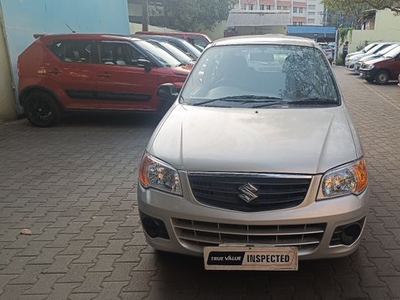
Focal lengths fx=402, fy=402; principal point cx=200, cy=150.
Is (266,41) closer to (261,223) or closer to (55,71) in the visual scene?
(261,223)

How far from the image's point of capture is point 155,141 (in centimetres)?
314

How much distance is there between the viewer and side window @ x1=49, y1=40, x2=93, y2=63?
7.87m

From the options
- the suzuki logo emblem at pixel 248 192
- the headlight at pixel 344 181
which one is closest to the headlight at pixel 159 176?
the suzuki logo emblem at pixel 248 192

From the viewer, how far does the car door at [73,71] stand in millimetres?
7809

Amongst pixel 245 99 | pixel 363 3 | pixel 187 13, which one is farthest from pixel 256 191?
pixel 187 13

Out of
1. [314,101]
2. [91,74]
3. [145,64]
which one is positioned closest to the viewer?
[314,101]

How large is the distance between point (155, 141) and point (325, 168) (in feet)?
4.23

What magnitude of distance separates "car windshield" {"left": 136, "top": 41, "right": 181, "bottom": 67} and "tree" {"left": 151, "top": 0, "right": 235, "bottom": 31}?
24892 millimetres

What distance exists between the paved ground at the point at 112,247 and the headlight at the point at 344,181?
73 centimetres

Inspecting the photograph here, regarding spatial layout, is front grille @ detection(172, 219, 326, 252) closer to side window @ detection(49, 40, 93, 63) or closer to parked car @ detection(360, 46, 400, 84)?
side window @ detection(49, 40, 93, 63)

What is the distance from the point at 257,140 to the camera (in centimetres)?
290

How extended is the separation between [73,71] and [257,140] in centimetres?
588

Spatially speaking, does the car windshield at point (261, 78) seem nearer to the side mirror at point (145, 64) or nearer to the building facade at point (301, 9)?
the side mirror at point (145, 64)

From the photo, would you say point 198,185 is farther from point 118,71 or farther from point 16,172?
point 118,71
